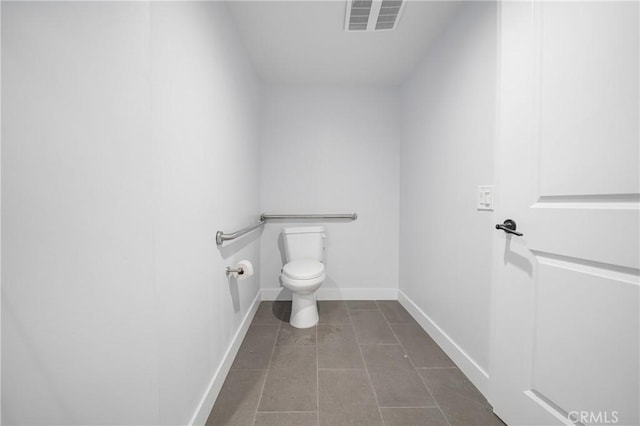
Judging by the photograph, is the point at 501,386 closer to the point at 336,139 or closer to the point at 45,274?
the point at 45,274

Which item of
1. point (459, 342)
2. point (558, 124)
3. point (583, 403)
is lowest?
point (459, 342)

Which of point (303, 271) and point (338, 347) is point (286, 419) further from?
point (303, 271)

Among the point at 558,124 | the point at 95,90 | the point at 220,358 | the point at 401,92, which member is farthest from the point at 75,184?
the point at 401,92

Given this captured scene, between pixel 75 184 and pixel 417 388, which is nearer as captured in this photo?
pixel 75 184

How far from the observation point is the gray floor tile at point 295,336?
5.63 ft

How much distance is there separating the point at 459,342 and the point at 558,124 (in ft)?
4.25

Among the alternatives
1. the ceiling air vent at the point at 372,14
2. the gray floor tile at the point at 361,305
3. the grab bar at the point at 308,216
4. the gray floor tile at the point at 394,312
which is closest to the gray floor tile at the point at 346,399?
the gray floor tile at the point at 394,312

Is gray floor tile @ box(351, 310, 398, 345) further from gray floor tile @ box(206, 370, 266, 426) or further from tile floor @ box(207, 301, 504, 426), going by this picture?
gray floor tile @ box(206, 370, 266, 426)

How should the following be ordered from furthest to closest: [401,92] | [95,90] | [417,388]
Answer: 1. [401,92]
2. [417,388]
3. [95,90]

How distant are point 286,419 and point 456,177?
5.40 feet

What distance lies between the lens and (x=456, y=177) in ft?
5.08

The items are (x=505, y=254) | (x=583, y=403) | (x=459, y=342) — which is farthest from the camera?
(x=459, y=342)

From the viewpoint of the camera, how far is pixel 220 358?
1.33 m

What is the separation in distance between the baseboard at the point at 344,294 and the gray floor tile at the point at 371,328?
273 millimetres
